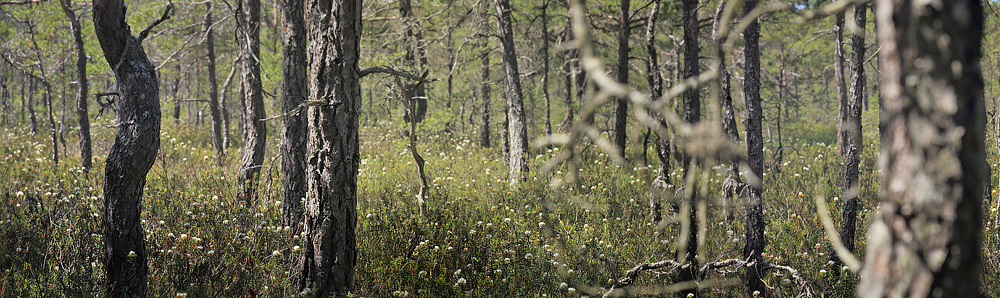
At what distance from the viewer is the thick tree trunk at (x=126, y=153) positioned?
353cm

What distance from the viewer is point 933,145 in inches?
41.8

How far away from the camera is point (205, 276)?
13.5 feet

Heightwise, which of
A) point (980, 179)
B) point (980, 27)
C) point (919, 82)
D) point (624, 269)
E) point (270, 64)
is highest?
point (270, 64)

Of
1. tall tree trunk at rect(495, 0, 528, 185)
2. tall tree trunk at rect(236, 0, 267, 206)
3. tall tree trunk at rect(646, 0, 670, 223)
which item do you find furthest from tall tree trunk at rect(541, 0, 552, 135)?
tall tree trunk at rect(646, 0, 670, 223)

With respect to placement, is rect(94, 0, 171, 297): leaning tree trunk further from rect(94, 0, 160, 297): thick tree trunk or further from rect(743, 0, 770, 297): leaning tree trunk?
rect(743, 0, 770, 297): leaning tree trunk

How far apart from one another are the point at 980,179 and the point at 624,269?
4255 millimetres

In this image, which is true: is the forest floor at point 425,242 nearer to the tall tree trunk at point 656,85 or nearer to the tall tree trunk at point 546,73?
the tall tree trunk at point 656,85

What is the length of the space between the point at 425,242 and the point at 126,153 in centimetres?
229

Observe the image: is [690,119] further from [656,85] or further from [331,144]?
[331,144]

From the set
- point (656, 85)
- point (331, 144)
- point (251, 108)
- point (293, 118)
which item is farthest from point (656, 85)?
point (251, 108)

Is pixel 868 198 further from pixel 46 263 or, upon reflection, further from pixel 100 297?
pixel 46 263

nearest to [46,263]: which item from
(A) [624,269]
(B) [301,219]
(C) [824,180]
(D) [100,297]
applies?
(D) [100,297]

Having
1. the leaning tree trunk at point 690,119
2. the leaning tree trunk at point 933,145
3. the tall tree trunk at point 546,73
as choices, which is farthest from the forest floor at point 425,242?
the tall tree trunk at point 546,73

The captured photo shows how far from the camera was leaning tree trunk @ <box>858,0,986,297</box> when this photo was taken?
105cm
